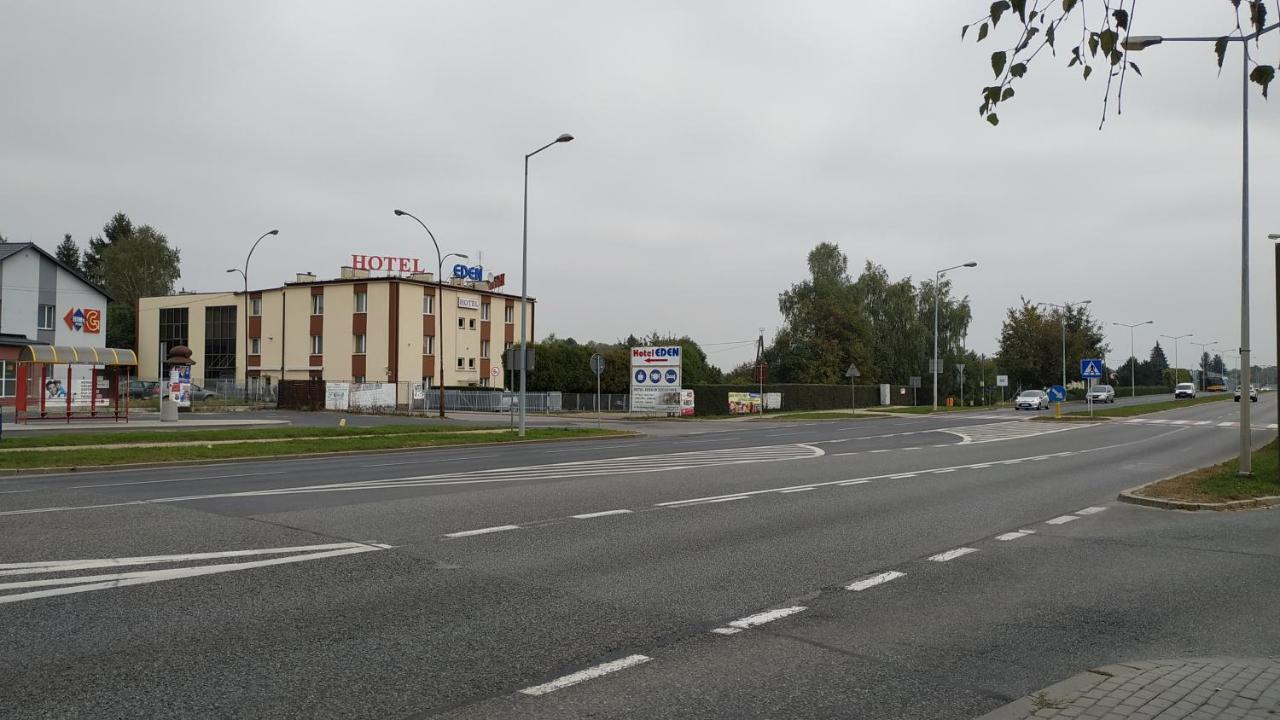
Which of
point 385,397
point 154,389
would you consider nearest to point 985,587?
point 385,397

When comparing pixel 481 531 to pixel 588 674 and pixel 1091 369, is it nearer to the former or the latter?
pixel 588 674

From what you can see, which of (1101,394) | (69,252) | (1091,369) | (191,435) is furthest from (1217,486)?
(69,252)

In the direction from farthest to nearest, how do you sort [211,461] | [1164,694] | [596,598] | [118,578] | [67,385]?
[67,385]
[211,461]
[118,578]
[596,598]
[1164,694]

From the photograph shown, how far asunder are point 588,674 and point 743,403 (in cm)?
4980

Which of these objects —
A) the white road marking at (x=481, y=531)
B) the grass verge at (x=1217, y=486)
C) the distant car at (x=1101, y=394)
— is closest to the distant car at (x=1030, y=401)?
the distant car at (x=1101, y=394)

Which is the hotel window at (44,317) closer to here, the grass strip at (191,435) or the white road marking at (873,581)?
the grass strip at (191,435)

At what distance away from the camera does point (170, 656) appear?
496cm

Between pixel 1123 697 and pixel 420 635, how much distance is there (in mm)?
3935

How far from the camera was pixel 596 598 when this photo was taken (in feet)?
21.0

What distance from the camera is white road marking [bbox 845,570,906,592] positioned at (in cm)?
694

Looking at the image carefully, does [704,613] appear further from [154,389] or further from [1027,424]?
[154,389]

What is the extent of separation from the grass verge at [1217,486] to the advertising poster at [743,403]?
37113 millimetres

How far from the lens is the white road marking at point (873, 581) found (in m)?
6.94

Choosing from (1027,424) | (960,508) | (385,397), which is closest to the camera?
(960,508)
